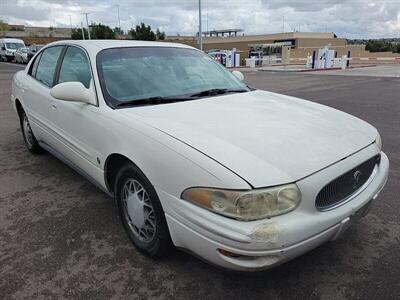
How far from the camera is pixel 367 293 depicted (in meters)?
2.35

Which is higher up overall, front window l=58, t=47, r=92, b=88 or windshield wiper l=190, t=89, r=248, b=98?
front window l=58, t=47, r=92, b=88

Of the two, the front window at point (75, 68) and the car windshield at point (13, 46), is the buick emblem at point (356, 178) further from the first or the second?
the car windshield at point (13, 46)

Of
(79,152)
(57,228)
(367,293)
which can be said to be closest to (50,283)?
(57,228)

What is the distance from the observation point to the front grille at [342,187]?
7.26 ft

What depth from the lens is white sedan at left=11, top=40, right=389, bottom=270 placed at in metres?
2.02

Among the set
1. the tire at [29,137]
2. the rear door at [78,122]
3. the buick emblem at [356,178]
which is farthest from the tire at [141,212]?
the tire at [29,137]

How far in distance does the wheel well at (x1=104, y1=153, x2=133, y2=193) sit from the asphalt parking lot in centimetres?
44

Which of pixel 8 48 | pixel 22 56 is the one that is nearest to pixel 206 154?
pixel 22 56

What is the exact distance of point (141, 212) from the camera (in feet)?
8.80

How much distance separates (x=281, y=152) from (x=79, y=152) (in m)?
1.97

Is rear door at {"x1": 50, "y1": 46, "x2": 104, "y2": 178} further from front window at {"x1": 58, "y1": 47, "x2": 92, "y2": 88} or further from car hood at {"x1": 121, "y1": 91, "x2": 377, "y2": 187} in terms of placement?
car hood at {"x1": 121, "y1": 91, "x2": 377, "y2": 187}

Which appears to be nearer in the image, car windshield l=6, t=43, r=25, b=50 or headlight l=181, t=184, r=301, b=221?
headlight l=181, t=184, r=301, b=221

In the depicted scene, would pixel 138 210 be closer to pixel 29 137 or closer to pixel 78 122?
pixel 78 122

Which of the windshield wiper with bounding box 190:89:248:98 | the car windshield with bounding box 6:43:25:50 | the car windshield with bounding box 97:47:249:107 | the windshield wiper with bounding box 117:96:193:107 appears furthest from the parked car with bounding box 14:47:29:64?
the windshield wiper with bounding box 117:96:193:107
